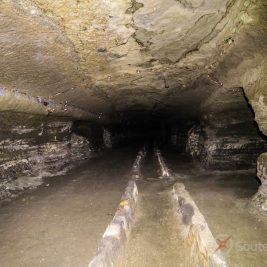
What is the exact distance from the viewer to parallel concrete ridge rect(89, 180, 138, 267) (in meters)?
2.37

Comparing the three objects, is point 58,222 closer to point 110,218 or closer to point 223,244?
point 110,218

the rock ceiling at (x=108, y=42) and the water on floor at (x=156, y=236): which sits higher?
the rock ceiling at (x=108, y=42)

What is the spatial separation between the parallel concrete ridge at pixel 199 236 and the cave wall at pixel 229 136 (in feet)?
10.2

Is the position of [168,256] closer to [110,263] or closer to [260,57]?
[110,263]

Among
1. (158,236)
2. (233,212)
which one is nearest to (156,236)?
(158,236)

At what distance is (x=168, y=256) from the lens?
2.79m

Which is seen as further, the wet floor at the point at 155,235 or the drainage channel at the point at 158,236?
the wet floor at the point at 155,235

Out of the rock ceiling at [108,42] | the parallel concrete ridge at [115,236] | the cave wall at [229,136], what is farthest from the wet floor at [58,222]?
the cave wall at [229,136]

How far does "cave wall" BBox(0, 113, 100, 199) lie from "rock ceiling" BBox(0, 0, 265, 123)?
0.64 meters

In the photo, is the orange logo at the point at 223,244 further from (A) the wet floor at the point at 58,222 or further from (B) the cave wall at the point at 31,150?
(B) the cave wall at the point at 31,150

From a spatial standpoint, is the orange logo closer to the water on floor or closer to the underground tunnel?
the underground tunnel

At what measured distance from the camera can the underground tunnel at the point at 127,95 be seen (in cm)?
258

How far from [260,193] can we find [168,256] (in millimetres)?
1795

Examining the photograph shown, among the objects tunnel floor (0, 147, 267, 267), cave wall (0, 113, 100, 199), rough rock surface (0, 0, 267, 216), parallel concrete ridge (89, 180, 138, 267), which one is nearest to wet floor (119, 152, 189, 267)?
tunnel floor (0, 147, 267, 267)
